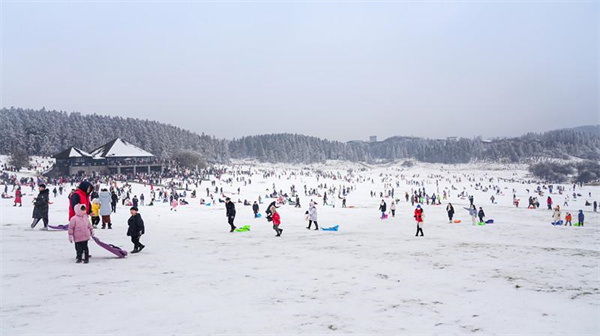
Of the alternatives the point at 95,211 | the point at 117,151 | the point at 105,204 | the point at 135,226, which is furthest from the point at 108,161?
the point at 135,226

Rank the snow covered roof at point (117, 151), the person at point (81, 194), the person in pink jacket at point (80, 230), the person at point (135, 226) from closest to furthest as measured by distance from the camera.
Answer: the person in pink jacket at point (80, 230)
the person at point (81, 194)
the person at point (135, 226)
the snow covered roof at point (117, 151)

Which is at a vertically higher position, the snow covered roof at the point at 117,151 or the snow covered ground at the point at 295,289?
the snow covered roof at the point at 117,151

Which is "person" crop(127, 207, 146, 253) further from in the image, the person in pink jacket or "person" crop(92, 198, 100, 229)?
"person" crop(92, 198, 100, 229)

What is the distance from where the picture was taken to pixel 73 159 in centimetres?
5488

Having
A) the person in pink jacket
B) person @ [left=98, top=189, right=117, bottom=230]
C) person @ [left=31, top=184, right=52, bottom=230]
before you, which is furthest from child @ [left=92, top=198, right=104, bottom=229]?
the person in pink jacket

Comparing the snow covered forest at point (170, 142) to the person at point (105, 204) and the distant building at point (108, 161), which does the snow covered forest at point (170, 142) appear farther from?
the person at point (105, 204)

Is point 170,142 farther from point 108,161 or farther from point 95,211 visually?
point 95,211

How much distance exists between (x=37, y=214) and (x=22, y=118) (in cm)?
10776

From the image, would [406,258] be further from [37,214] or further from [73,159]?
[73,159]

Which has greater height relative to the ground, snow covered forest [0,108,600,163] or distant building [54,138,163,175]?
snow covered forest [0,108,600,163]

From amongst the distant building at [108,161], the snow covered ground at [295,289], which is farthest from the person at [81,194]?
the distant building at [108,161]

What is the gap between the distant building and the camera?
180ft

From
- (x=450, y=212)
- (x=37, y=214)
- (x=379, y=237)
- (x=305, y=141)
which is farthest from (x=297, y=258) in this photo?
(x=305, y=141)

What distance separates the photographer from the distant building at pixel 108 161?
5481 cm
